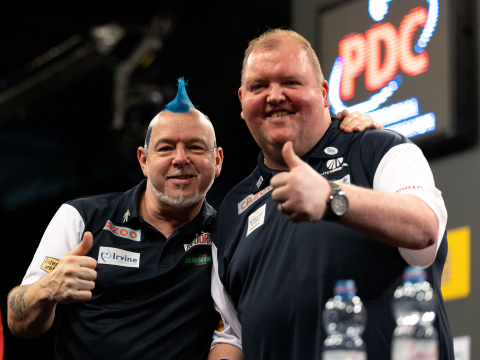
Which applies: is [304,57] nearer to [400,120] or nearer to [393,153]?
[393,153]

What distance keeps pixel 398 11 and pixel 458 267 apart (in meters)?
1.68

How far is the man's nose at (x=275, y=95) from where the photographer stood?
2.13 m

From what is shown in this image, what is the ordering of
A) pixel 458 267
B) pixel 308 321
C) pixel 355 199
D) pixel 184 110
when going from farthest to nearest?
pixel 458 267, pixel 184 110, pixel 308 321, pixel 355 199

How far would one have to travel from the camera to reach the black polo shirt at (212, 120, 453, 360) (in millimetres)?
1851

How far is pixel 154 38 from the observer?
578 centimetres

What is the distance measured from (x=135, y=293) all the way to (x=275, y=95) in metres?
0.95

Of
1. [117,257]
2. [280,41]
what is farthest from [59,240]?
[280,41]

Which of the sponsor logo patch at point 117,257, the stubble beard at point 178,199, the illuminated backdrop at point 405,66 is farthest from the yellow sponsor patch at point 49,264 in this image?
the illuminated backdrop at point 405,66

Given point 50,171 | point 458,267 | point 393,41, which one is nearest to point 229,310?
point 458,267

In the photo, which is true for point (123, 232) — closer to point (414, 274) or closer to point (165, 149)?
point (165, 149)

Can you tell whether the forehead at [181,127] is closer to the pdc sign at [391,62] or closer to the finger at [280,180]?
the finger at [280,180]

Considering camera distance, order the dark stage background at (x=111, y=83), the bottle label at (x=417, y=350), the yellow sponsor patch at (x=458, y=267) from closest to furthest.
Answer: the bottle label at (x=417, y=350), the yellow sponsor patch at (x=458, y=267), the dark stage background at (x=111, y=83)

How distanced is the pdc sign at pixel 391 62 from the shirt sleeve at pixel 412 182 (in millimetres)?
1973

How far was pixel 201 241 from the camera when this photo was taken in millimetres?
2547
